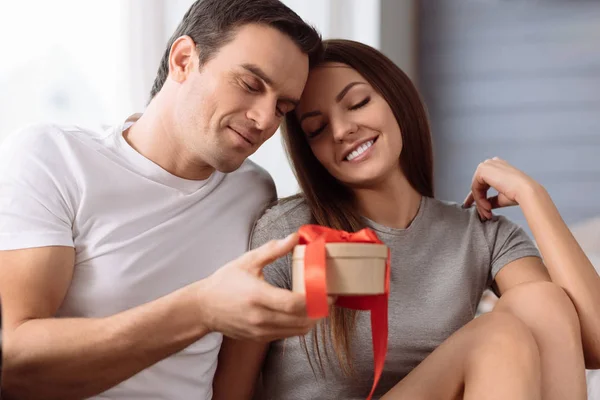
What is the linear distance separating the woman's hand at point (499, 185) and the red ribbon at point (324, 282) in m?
0.65

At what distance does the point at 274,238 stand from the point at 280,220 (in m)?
0.06

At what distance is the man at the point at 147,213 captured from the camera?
1.23m

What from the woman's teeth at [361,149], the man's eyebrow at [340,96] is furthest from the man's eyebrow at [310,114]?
the woman's teeth at [361,149]

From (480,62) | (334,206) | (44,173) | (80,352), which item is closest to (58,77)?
(44,173)

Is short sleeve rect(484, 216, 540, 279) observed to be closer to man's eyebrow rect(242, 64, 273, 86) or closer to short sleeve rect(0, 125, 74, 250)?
man's eyebrow rect(242, 64, 273, 86)

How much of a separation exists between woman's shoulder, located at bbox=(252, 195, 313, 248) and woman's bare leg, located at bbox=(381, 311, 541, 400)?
41 cm

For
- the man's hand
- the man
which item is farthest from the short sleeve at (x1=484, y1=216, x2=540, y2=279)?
the man's hand

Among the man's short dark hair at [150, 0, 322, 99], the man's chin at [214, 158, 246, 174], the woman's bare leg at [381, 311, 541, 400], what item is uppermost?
the man's short dark hair at [150, 0, 322, 99]

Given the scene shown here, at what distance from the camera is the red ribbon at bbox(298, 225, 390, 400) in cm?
103

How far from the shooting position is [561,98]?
3.24 meters

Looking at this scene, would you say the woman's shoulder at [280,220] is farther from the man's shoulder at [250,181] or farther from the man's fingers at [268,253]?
the man's fingers at [268,253]

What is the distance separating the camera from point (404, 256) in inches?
66.4

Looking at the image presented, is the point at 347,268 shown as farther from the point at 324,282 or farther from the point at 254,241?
the point at 254,241

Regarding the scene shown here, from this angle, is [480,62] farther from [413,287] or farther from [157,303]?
[157,303]
